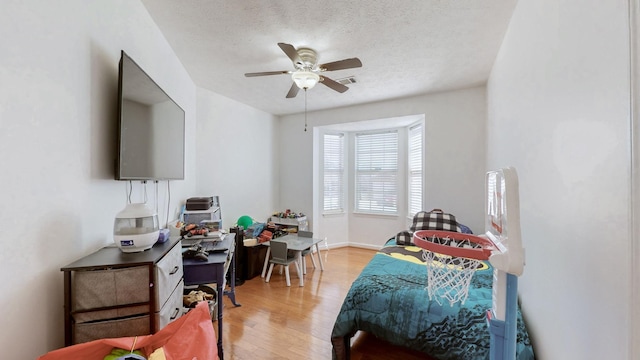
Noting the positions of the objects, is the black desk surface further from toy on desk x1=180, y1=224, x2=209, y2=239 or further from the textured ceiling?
the textured ceiling

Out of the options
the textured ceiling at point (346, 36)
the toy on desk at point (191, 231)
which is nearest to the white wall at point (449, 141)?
the textured ceiling at point (346, 36)

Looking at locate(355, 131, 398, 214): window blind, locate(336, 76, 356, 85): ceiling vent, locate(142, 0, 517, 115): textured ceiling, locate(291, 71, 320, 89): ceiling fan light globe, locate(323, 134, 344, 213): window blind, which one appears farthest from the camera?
→ locate(323, 134, 344, 213): window blind

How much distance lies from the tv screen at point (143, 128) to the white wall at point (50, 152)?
12 cm

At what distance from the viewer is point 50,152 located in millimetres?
1033

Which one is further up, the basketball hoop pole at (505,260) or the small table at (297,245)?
the basketball hoop pole at (505,260)

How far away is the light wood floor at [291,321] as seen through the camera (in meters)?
1.93

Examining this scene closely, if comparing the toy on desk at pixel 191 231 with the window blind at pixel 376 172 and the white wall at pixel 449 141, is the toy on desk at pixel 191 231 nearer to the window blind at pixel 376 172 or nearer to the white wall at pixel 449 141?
the white wall at pixel 449 141

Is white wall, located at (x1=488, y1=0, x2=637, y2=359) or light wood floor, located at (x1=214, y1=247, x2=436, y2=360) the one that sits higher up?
white wall, located at (x1=488, y1=0, x2=637, y2=359)

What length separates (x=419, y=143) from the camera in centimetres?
406

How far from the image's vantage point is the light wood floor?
6.32 ft

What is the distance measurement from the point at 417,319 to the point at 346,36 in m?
2.32

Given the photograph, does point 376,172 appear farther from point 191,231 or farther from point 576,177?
point 576,177

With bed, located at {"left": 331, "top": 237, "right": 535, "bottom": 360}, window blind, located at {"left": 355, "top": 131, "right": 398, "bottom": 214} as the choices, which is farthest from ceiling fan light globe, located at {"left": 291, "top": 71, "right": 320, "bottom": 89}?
window blind, located at {"left": 355, "top": 131, "right": 398, "bottom": 214}

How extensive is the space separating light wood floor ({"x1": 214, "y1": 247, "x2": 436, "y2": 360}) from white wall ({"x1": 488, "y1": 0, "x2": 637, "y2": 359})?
1236 mm
